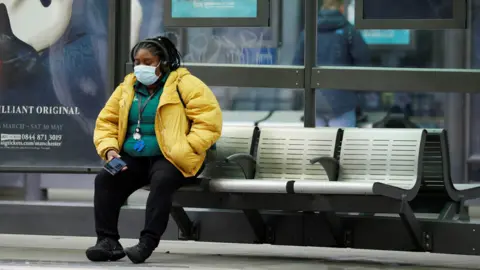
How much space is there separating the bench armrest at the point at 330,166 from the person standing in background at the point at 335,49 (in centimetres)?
66

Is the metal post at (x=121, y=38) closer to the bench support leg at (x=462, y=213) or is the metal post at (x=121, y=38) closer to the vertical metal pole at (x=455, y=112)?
the vertical metal pole at (x=455, y=112)

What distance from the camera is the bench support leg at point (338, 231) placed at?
8133 mm

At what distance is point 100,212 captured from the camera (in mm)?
7867

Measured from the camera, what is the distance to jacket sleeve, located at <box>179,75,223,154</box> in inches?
308

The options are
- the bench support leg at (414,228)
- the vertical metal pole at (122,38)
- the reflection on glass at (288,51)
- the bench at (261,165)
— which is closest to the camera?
the bench support leg at (414,228)

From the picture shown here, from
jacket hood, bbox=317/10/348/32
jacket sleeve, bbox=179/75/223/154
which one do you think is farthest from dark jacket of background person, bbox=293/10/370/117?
jacket sleeve, bbox=179/75/223/154

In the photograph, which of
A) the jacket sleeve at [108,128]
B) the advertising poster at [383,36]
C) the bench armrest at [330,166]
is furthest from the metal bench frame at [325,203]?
the advertising poster at [383,36]

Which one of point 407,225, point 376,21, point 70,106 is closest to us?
point 407,225

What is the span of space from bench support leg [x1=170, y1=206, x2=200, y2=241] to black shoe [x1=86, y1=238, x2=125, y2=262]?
25.9 inches

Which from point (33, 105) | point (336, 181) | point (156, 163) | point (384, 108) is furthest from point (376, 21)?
point (33, 105)

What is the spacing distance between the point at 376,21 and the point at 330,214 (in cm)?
141

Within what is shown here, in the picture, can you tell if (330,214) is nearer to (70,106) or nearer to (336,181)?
(336,181)

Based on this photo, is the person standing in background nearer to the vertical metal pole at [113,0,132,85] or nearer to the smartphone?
the vertical metal pole at [113,0,132,85]

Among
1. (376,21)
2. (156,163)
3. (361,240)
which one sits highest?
(376,21)
